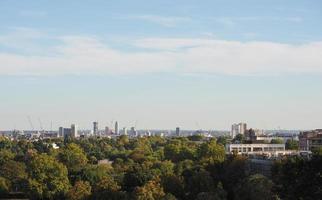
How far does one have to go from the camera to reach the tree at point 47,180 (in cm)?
4831

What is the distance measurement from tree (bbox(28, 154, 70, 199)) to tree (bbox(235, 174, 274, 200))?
15513 mm

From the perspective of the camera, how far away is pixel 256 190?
1414 inches

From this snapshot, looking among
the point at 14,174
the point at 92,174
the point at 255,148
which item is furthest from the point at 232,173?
the point at 255,148

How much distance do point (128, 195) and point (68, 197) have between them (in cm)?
622

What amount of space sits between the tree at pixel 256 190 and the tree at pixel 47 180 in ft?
50.9

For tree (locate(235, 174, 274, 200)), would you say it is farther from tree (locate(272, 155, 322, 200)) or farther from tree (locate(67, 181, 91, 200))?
tree (locate(67, 181, 91, 200))

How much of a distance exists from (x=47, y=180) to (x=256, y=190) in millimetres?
19662

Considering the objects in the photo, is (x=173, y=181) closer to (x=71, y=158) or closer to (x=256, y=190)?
(x=256, y=190)

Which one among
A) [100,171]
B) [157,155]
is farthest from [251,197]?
[157,155]

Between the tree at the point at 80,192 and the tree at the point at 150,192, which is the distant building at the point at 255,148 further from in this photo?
the tree at the point at 150,192

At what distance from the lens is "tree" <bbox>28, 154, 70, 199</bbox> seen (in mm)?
48312

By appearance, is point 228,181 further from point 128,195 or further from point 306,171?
point 306,171

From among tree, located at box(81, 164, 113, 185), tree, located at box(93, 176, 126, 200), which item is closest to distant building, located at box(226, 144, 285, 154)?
tree, located at box(81, 164, 113, 185)

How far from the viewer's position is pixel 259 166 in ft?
181
